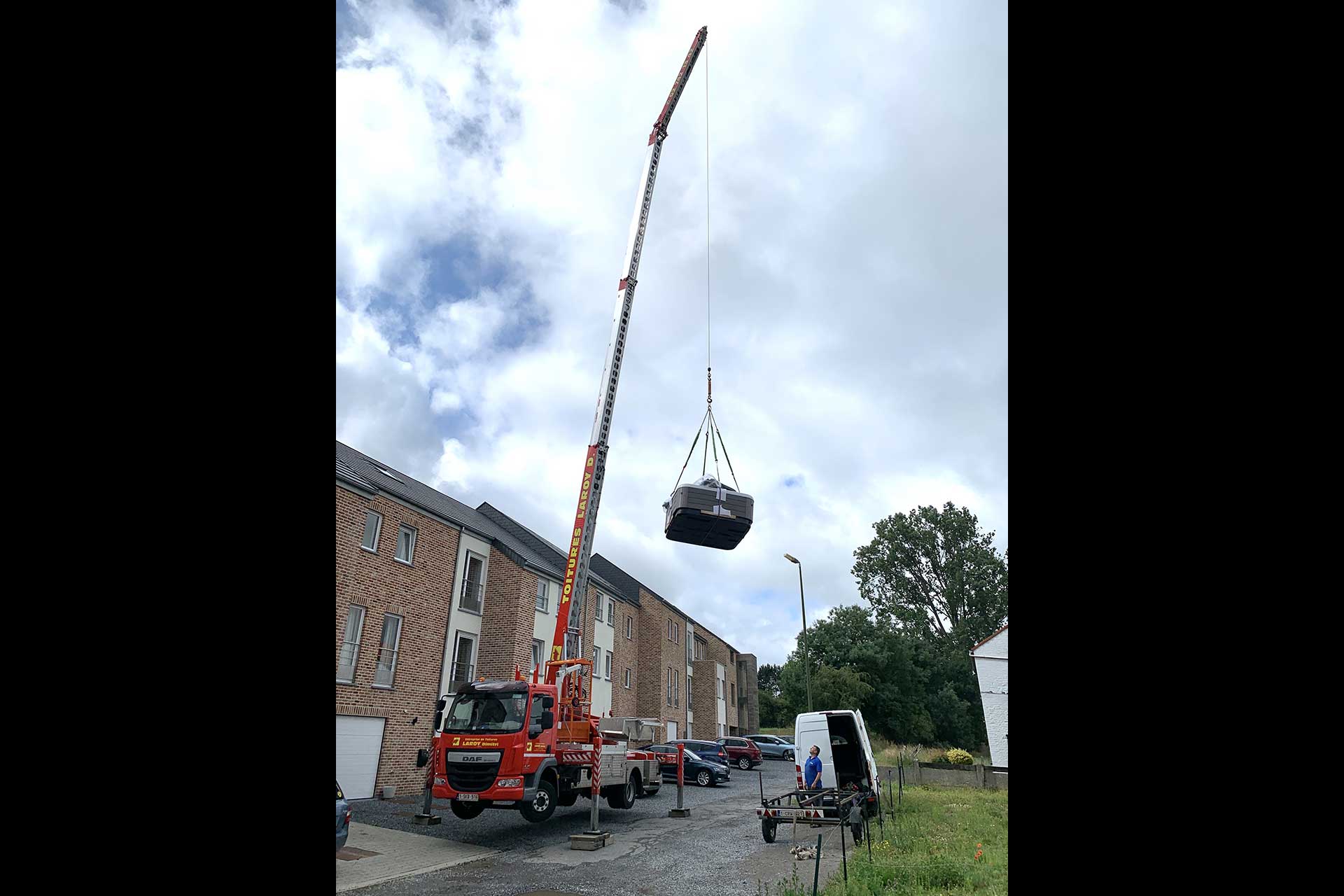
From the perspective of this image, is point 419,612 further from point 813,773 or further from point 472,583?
point 813,773

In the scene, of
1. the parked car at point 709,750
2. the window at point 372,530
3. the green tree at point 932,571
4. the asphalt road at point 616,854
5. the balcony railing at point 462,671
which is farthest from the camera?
the green tree at point 932,571

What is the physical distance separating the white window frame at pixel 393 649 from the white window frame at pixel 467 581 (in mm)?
2697

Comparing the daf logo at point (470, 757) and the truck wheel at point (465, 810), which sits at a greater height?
the daf logo at point (470, 757)

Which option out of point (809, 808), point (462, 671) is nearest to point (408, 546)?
point (462, 671)

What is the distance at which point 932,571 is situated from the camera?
192ft

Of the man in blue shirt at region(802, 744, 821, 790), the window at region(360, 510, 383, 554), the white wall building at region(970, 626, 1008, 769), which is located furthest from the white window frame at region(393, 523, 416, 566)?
the white wall building at region(970, 626, 1008, 769)

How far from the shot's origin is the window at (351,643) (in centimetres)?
1861

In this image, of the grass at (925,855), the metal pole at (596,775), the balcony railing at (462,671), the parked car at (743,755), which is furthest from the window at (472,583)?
the parked car at (743,755)

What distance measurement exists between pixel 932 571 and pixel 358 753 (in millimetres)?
47469

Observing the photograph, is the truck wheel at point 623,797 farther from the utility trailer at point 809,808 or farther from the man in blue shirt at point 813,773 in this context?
the man in blue shirt at point 813,773
